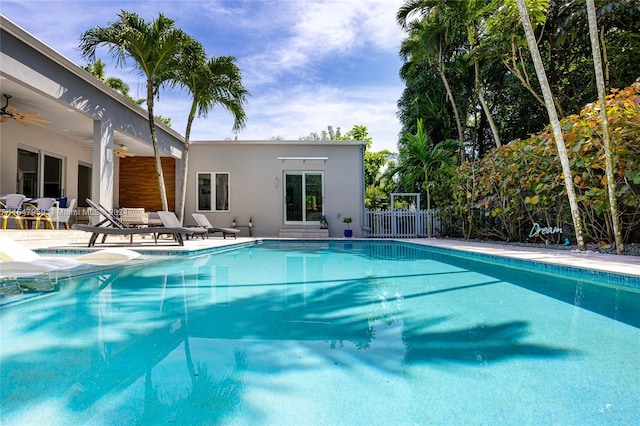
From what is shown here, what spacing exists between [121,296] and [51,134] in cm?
1060

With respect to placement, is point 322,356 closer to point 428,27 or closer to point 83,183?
point 428,27

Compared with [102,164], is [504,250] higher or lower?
lower

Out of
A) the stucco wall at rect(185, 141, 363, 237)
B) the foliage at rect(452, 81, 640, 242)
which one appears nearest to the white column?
the stucco wall at rect(185, 141, 363, 237)

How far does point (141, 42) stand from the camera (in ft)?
30.8

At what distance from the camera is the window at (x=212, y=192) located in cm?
1501

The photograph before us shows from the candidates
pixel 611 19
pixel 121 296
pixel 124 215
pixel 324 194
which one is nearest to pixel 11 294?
pixel 121 296

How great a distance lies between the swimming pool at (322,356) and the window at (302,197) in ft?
34.2

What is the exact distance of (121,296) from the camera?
400 centimetres

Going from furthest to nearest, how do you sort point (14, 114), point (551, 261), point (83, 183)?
1. point (83, 183)
2. point (14, 114)
3. point (551, 261)

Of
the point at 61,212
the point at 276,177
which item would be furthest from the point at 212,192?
the point at 61,212

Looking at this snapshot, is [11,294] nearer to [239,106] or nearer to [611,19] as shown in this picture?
[239,106]

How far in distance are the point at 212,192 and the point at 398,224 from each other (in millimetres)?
7578

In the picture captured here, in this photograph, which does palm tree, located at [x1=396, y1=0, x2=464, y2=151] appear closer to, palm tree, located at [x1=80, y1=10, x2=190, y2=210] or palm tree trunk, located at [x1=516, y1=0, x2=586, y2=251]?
palm tree trunk, located at [x1=516, y1=0, x2=586, y2=251]

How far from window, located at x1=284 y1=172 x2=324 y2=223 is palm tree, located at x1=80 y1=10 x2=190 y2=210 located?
20.6ft
